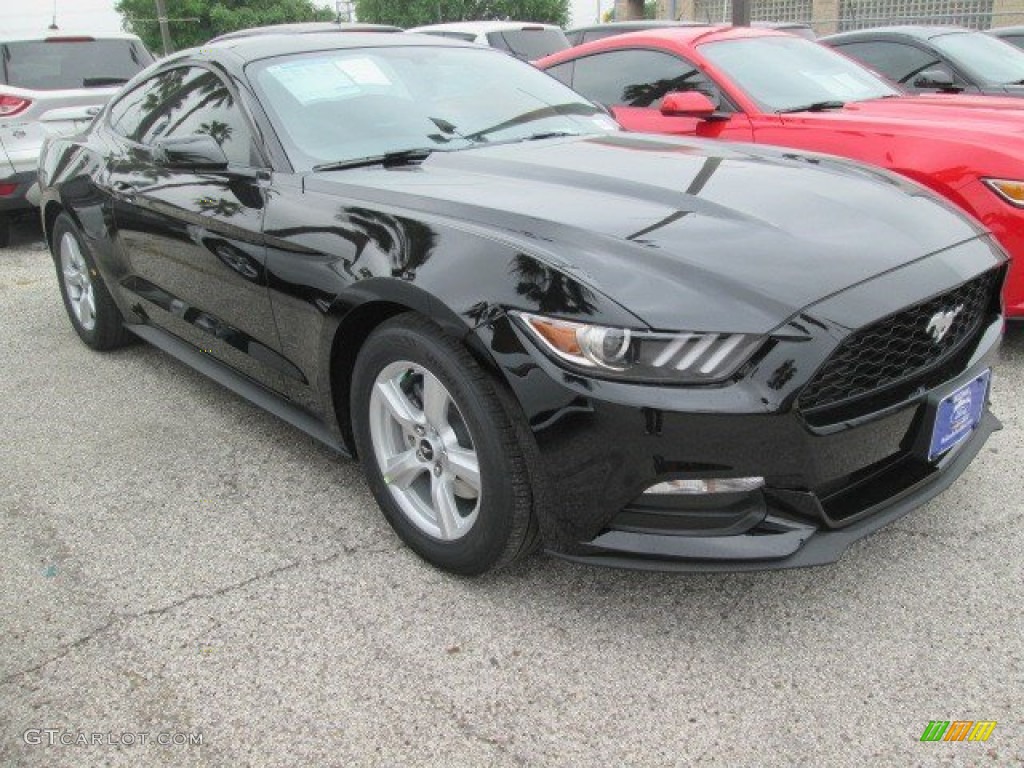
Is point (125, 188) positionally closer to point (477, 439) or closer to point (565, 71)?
point (477, 439)

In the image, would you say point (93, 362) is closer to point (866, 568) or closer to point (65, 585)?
point (65, 585)

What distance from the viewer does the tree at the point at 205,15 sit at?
62.6 metres

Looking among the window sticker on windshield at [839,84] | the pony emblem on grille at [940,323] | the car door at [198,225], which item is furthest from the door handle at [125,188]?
the window sticker on windshield at [839,84]

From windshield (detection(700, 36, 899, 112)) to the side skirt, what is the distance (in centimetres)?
323

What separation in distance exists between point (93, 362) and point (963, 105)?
4.75 m

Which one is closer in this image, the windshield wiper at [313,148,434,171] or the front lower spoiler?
the front lower spoiler

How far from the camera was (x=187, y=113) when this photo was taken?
3686 millimetres

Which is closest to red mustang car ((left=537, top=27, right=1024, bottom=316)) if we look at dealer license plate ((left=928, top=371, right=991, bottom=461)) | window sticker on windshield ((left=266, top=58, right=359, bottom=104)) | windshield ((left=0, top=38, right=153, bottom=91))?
dealer license plate ((left=928, top=371, right=991, bottom=461))

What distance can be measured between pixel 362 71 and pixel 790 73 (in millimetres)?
3020

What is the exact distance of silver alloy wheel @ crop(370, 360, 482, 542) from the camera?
2502 mm

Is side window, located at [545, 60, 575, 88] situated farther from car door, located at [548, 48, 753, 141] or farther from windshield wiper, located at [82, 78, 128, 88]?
windshield wiper, located at [82, 78, 128, 88]

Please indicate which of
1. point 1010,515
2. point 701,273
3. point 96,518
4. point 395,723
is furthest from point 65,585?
point 1010,515

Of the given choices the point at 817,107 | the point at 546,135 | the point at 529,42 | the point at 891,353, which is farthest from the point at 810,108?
the point at 529,42

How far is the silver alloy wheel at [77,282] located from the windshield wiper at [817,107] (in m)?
3.72
